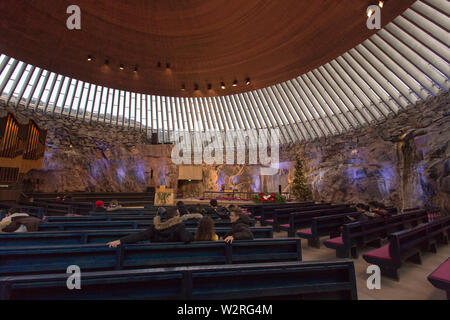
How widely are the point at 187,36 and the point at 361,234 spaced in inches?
275

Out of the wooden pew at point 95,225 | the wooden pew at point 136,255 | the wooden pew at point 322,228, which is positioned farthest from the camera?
the wooden pew at point 322,228

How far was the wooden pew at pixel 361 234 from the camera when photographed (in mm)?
3477

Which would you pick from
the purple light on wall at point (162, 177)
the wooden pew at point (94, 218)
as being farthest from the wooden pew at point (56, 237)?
the purple light on wall at point (162, 177)

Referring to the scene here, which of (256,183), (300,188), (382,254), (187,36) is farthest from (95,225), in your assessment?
(256,183)

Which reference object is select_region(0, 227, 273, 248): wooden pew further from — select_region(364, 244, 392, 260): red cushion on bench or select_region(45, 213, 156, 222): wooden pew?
select_region(364, 244, 392, 260): red cushion on bench

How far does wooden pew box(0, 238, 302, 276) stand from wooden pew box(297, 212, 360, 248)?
2125 mm

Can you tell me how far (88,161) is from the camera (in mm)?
14023

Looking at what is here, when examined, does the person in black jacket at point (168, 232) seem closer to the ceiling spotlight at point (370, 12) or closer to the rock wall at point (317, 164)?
the ceiling spotlight at point (370, 12)

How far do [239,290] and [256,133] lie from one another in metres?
15.5

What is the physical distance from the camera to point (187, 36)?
21.6 ft

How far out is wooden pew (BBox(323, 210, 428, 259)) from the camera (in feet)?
11.4

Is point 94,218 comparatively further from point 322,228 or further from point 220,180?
point 220,180

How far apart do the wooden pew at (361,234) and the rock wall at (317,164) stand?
12.5ft
